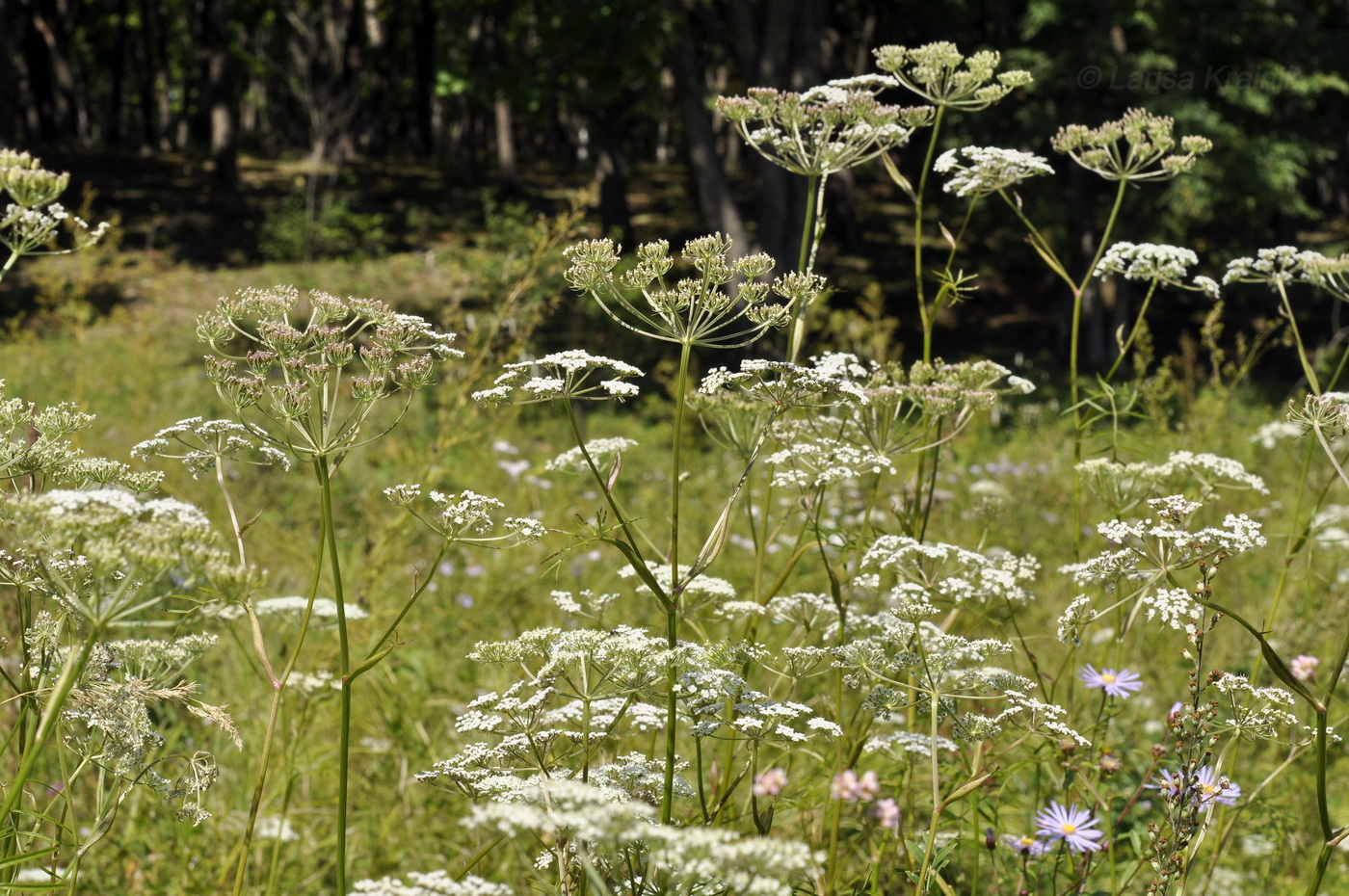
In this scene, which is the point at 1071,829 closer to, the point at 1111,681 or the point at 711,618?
the point at 1111,681

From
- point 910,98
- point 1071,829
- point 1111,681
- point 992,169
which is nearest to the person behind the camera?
point 1071,829

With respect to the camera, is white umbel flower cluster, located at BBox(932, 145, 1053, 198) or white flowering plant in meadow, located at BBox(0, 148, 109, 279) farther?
white umbel flower cluster, located at BBox(932, 145, 1053, 198)

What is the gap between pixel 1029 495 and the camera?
9.16m

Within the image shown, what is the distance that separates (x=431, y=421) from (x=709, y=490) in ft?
11.0

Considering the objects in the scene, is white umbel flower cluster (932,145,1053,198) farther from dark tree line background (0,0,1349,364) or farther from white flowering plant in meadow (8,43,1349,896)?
dark tree line background (0,0,1349,364)

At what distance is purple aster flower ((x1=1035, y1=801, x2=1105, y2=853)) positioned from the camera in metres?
2.17

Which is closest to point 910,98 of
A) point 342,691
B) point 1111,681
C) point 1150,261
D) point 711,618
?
point 1150,261

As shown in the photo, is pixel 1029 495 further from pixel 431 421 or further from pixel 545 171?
pixel 545 171

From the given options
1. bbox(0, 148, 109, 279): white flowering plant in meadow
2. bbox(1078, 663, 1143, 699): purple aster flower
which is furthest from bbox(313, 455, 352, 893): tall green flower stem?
bbox(1078, 663, 1143, 699): purple aster flower

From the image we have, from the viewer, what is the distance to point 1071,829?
7.36 feet

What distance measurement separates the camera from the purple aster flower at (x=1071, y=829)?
2174 millimetres

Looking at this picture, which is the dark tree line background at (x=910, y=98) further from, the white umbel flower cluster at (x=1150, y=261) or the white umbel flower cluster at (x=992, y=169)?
the white umbel flower cluster at (x=992, y=169)

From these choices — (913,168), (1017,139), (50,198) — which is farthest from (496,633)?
(913,168)

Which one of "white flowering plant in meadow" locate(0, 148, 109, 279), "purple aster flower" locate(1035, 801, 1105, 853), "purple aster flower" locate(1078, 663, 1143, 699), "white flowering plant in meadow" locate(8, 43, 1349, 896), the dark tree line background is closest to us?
"white flowering plant in meadow" locate(8, 43, 1349, 896)
